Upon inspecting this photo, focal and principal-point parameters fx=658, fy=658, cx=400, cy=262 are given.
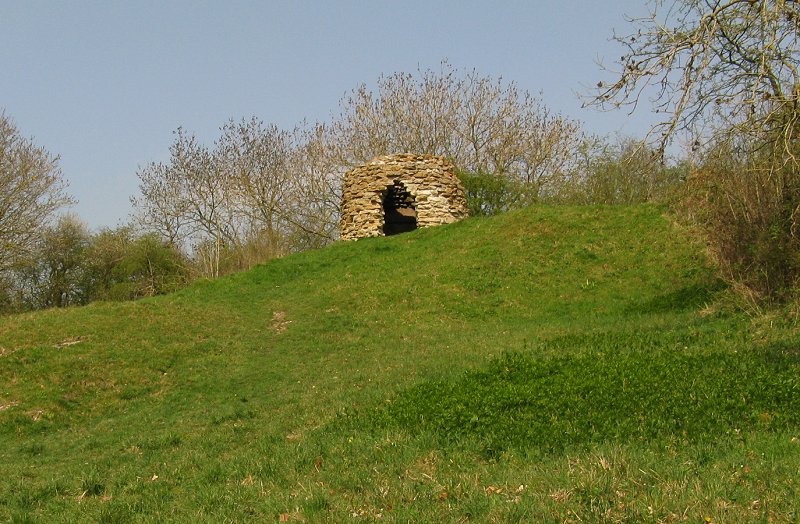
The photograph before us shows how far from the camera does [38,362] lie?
41.9ft

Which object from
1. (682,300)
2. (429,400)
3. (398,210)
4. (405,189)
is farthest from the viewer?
(398,210)

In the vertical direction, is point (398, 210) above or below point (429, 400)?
above

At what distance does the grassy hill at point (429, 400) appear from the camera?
479 centimetres

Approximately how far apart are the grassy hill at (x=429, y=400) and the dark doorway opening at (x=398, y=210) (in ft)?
27.9

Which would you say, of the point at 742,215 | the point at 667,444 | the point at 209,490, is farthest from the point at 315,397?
the point at 742,215

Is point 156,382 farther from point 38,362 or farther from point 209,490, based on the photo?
point 209,490

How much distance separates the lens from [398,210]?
94.8 ft

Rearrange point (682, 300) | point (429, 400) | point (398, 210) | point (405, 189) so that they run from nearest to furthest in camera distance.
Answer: point (429, 400), point (682, 300), point (405, 189), point (398, 210)

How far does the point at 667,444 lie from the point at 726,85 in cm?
503

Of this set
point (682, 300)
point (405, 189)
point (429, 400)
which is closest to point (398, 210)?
point (405, 189)

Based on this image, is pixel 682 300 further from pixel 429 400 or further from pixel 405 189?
pixel 405 189

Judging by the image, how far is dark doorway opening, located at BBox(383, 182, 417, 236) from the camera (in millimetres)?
26908

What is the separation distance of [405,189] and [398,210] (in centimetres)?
303

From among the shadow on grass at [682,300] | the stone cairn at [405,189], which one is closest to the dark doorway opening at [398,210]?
the stone cairn at [405,189]
